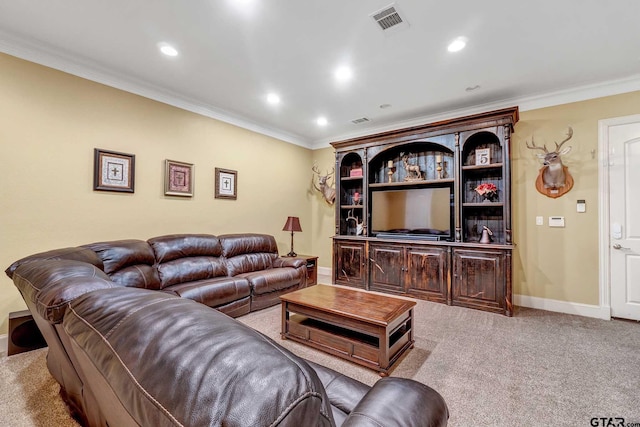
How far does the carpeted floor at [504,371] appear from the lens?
1.80 metres

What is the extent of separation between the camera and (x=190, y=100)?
4023 millimetres

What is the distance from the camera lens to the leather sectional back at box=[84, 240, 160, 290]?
2928 millimetres

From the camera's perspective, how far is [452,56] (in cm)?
295

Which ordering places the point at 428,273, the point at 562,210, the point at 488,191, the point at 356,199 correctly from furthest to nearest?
the point at 356,199, the point at 428,273, the point at 488,191, the point at 562,210

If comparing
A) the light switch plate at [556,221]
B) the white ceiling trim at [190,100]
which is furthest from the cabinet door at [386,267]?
the white ceiling trim at [190,100]

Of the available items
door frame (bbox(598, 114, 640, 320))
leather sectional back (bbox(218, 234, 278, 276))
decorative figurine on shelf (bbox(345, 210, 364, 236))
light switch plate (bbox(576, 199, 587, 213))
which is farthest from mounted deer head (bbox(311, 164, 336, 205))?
door frame (bbox(598, 114, 640, 320))

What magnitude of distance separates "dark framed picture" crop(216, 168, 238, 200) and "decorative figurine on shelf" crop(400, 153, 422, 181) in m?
2.79

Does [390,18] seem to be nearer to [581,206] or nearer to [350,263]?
[581,206]

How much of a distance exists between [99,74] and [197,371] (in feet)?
13.0

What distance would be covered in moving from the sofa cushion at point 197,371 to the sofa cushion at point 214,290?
2.44 meters

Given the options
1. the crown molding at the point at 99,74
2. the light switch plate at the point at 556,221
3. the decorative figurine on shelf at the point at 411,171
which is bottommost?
the light switch plate at the point at 556,221

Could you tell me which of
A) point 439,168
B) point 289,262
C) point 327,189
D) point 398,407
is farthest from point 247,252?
point 398,407

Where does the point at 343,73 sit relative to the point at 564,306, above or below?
above

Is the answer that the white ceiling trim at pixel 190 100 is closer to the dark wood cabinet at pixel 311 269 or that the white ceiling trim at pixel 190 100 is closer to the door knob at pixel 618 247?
the door knob at pixel 618 247
